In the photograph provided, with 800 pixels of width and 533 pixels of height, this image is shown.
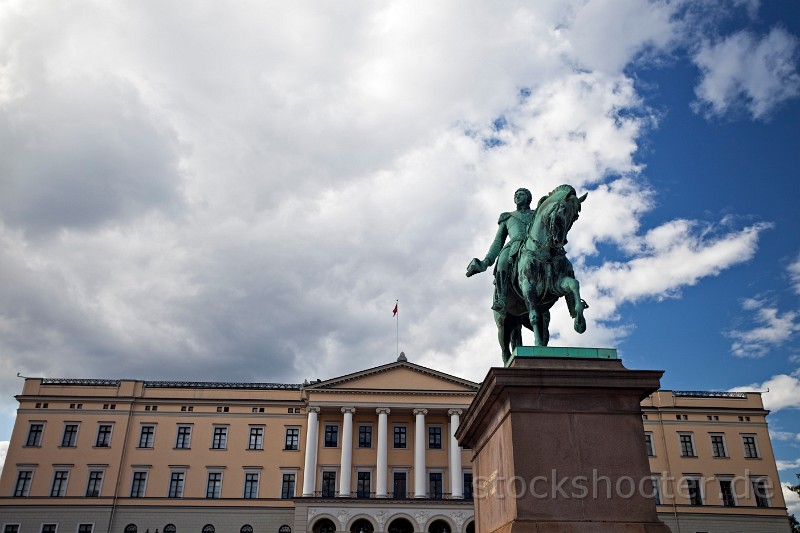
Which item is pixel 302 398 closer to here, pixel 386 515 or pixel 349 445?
pixel 349 445

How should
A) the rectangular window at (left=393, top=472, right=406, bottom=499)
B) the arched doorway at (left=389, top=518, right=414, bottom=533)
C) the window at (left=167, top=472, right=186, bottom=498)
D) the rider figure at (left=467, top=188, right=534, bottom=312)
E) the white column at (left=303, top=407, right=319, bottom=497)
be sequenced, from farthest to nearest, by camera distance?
the rectangular window at (left=393, top=472, right=406, bottom=499) → the window at (left=167, top=472, right=186, bottom=498) → the arched doorway at (left=389, top=518, right=414, bottom=533) → the white column at (left=303, top=407, right=319, bottom=497) → the rider figure at (left=467, top=188, right=534, bottom=312)

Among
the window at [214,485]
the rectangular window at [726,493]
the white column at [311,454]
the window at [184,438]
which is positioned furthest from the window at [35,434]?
the rectangular window at [726,493]

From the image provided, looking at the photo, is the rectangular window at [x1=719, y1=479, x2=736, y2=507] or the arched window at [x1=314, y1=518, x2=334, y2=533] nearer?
the arched window at [x1=314, y1=518, x2=334, y2=533]

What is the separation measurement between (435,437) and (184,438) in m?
18.7

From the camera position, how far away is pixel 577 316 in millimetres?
8211

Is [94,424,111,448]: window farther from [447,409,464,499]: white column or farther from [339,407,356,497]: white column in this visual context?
[447,409,464,499]: white column

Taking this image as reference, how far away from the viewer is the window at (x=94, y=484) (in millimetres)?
48125

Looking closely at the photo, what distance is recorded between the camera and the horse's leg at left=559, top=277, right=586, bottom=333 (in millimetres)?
8156

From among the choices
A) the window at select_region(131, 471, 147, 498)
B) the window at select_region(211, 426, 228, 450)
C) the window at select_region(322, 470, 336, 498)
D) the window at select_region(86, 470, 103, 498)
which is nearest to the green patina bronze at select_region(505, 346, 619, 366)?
the window at select_region(322, 470, 336, 498)

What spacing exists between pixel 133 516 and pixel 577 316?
47.8m

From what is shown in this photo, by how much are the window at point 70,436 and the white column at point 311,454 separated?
16.9 meters

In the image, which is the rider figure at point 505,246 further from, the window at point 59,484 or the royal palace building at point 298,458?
the window at point 59,484

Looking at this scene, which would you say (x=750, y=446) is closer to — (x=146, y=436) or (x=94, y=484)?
(x=146, y=436)

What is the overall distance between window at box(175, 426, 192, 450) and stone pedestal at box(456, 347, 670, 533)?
154ft
